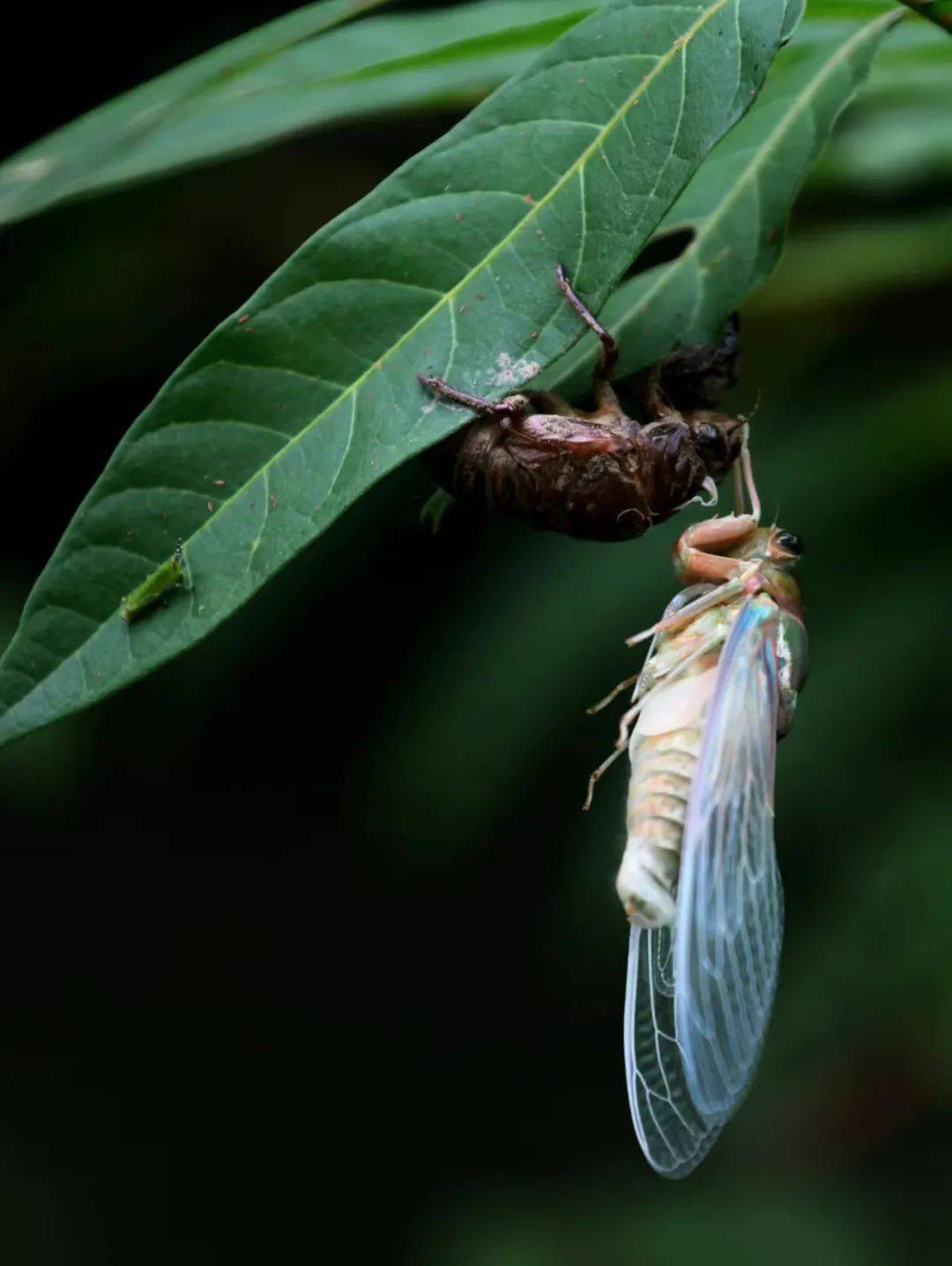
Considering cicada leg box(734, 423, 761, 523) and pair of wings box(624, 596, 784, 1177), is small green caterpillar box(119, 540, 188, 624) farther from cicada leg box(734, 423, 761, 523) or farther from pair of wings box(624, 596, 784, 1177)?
cicada leg box(734, 423, 761, 523)

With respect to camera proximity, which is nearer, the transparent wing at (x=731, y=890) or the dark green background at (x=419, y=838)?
the transparent wing at (x=731, y=890)

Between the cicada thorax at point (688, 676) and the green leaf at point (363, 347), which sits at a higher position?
the green leaf at point (363, 347)

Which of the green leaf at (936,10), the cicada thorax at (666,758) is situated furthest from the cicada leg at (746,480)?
the green leaf at (936,10)

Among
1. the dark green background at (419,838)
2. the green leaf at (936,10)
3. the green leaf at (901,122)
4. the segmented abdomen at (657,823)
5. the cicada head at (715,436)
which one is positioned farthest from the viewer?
the dark green background at (419,838)

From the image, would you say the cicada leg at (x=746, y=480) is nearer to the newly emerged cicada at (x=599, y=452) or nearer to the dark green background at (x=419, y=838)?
the newly emerged cicada at (x=599, y=452)

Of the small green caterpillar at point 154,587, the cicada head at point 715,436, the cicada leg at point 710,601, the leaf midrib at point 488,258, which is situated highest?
the leaf midrib at point 488,258

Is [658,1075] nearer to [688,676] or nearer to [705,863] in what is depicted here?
[705,863]

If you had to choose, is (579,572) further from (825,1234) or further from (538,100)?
(825,1234)
